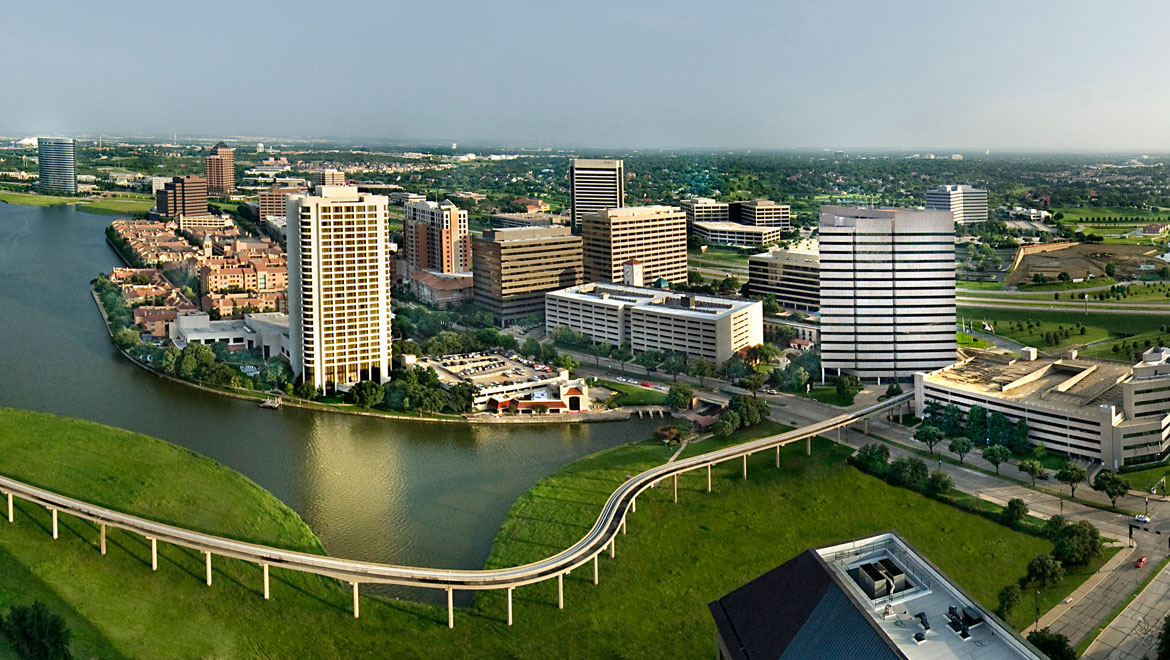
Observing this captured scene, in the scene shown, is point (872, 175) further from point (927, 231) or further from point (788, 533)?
point (788, 533)

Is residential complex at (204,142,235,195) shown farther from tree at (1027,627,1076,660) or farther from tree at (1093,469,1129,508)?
tree at (1027,627,1076,660)

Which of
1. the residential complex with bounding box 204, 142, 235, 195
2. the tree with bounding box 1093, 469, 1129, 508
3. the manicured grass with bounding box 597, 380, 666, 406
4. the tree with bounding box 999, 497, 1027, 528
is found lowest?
the tree with bounding box 999, 497, 1027, 528

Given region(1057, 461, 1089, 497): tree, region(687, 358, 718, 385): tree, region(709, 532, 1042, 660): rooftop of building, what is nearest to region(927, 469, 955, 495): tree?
region(1057, 461, 1089, 497): tree

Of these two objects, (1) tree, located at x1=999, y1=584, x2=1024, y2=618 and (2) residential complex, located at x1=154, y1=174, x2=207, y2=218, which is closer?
(1) tree, located at x1=999, y1=584, x2=1024, y2=618

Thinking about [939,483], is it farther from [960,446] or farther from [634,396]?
[634,396]

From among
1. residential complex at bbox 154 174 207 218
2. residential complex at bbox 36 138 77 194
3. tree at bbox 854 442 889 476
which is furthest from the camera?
residential complex at bbox 36 138 77 194

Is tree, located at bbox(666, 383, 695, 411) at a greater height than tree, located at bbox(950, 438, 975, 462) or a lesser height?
greater

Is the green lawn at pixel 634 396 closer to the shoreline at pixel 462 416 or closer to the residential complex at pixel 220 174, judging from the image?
the shoreline at pixel 462 416
